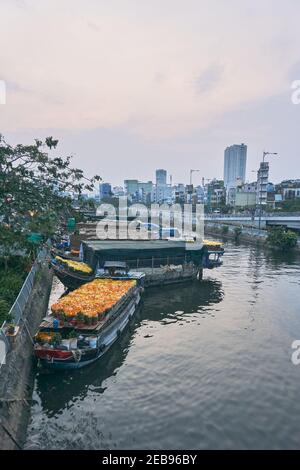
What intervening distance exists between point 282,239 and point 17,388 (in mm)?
58227

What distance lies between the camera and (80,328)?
2197 cm

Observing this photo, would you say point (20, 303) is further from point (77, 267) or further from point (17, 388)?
point (77, 267)

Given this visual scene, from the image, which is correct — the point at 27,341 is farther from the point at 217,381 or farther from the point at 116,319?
the point at 217,381

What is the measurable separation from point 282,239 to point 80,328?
173ft

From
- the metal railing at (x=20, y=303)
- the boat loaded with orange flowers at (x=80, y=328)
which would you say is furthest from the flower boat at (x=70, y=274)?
the boat loaded with orange flowers at (x=80, y=328)

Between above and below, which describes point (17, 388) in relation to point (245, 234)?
below

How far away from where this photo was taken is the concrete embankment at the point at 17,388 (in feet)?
47.5

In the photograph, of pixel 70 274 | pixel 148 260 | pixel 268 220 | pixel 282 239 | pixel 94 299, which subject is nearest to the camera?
pixel 94 299

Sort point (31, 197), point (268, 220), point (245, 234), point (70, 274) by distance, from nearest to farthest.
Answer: point (31, 197) < point (70, 274) < point (245, 234) < point (268, 220)

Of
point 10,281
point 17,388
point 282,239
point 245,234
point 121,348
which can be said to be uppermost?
point 282,239

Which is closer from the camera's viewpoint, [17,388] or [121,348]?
[17,388]

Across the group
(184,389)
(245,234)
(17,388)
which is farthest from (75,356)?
(245,234)
